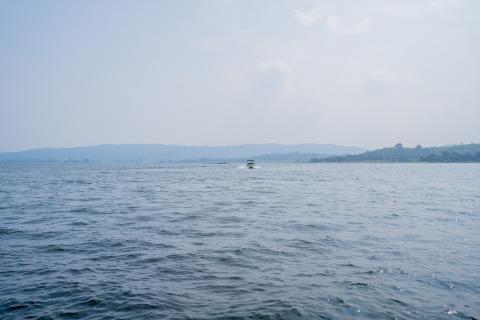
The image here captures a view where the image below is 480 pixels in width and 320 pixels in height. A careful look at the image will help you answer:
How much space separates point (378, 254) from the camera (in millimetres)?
19031

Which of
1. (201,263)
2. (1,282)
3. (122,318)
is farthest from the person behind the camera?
(201,263)

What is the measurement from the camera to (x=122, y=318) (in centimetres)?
1163

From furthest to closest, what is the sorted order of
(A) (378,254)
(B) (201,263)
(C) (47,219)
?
1. (C) (47,219)
2. (A) (378,254)
3. (B) (201,263)

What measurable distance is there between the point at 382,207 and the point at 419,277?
24.5 meters

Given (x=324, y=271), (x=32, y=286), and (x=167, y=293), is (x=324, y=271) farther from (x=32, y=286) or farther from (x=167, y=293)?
(x=32, y=286)

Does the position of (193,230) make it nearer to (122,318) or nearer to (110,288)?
(110,288)

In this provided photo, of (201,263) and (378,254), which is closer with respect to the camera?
(201,263)

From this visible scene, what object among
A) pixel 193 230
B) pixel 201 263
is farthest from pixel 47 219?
pixel 201 263

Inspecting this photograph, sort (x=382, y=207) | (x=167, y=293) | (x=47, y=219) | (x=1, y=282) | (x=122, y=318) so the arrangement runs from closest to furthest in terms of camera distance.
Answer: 1. (x=122, y=318)
2. (x=167, y=293)
3. (x=1, y=282)
4. (x=47, y=219)
5. (x=382, y=207)

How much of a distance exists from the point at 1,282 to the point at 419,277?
16957 millimetres

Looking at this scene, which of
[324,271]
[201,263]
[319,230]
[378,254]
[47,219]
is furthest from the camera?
[47,219]

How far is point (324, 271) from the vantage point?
53.2ft

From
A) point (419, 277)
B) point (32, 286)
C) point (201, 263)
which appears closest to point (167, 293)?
point (201, 263)

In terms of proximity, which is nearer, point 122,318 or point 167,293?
point 122,318
